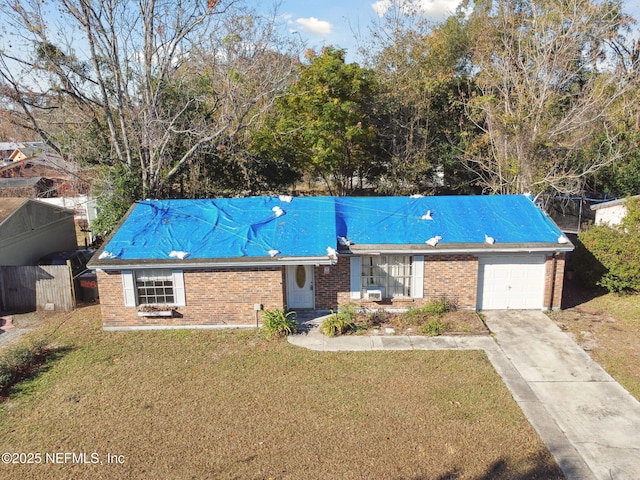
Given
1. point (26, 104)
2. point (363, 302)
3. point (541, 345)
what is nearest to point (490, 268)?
point (541, 345)

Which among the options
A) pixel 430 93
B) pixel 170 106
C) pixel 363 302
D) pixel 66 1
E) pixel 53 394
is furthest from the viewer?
pixel 430 93

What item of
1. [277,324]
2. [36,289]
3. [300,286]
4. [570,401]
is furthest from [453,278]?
[36,289]

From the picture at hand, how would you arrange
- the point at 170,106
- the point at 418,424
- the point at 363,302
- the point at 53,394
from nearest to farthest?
the point at 418,424
the point at 53,394
the point at 363,302
the point at 170,106

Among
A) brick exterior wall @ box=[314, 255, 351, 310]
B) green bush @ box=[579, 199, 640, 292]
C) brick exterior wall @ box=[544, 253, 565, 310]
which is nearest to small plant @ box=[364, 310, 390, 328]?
brick exterior wall @ box=[314, 255, 351, 310]

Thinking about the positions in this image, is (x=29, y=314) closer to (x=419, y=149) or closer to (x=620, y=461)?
(x=620, y=461)

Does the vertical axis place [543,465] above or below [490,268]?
below

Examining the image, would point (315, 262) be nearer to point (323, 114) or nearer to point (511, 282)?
point (511, 282)
